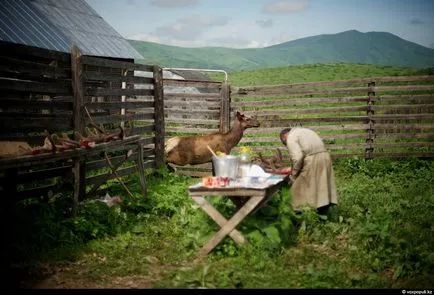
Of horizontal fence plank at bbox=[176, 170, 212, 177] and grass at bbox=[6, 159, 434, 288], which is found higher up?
horizontal fence plank at bbox=[176, 170, 212, 177]

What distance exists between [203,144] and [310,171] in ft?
13.9

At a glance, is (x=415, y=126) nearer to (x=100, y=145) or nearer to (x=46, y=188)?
(x=100, y=145)

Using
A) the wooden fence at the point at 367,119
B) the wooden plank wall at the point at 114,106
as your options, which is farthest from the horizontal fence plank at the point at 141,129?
the wooden fence at the point at 367,119

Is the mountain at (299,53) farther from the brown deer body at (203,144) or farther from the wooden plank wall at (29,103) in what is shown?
the wooden plank wall at (29,103)

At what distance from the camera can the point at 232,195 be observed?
596 centimetres

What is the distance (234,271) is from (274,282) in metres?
0.52

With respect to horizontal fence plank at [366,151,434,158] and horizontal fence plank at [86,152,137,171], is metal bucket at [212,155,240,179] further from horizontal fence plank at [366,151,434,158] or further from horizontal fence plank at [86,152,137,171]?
horizontal fence plank at [366,151,434,158]

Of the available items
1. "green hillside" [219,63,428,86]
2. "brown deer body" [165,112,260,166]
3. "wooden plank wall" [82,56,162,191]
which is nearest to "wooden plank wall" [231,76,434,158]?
"brown deer body" [165,112,260,166]

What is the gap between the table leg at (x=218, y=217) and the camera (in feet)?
20.0

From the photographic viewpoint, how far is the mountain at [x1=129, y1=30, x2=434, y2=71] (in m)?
144

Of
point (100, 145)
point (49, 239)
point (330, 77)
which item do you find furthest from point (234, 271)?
point (330, 77)

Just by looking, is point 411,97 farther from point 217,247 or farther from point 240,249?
point 217,247

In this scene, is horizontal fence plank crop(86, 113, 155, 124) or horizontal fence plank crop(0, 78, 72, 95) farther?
horizontal fence plank crop(86, 113, 155, 124)

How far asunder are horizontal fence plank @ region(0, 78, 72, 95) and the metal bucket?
3.35 metres
